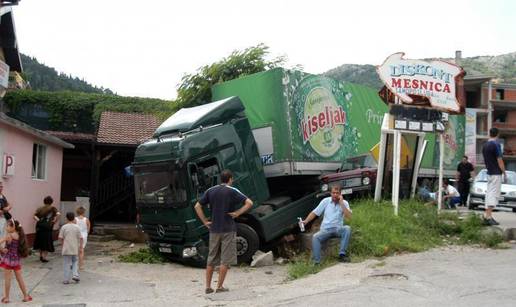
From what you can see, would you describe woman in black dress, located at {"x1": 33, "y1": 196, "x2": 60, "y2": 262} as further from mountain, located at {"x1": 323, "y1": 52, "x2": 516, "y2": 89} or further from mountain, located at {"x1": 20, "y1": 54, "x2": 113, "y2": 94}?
mountain, located at {"x1": 323, "y1": 52, "x2": 516, "y2": 89}

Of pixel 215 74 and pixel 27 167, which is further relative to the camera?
pixel 215 74

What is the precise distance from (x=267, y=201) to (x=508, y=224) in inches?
205

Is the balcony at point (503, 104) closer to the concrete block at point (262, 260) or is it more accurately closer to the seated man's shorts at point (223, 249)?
the concrete block at point (262, 260)

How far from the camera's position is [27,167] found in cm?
1560

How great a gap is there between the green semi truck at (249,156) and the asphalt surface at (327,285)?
A: 1.04m

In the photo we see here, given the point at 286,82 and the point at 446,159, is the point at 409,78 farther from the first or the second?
the point at 446,159

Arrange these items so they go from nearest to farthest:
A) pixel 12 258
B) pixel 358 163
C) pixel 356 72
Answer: pixel 12 258 < pixel 358 163 < pixel 356 72

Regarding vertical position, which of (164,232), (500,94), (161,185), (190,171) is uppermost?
(500,94)

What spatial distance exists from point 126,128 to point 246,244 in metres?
13.7

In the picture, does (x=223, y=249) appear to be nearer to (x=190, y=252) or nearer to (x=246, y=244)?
(x=190, y=252)

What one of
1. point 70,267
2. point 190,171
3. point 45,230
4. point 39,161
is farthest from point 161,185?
point 39,161

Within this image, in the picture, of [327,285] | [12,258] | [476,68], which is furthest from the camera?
[476,68]

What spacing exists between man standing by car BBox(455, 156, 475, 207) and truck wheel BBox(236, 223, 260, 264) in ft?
31.0

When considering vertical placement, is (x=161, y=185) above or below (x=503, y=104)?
below
